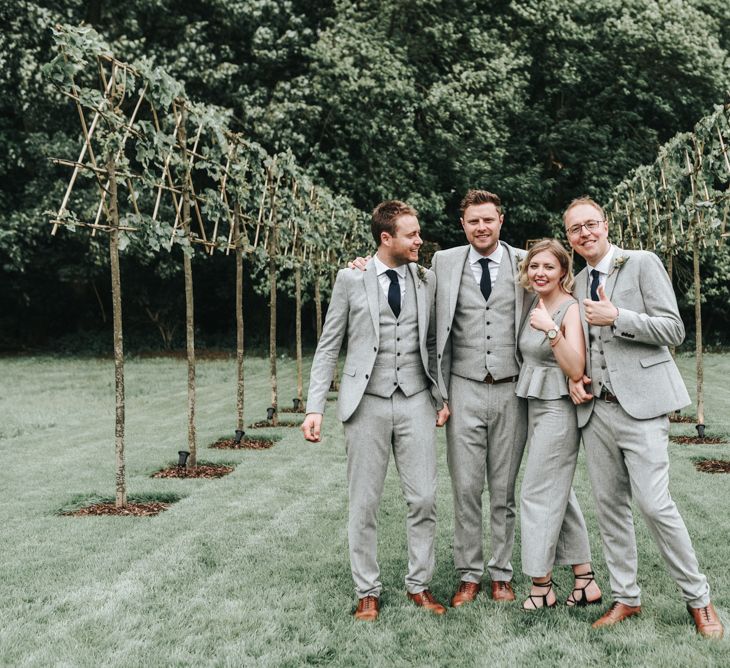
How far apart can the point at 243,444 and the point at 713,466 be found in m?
4.90

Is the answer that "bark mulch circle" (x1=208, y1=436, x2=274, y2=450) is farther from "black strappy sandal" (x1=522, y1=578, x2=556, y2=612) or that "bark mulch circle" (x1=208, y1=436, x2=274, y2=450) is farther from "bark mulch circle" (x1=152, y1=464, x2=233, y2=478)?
"black strappy sandal" (x1=522, y1=578, x2=556, y2=612)

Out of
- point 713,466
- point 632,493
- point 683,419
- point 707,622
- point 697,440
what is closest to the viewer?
point 707,622

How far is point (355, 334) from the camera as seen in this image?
435 cm

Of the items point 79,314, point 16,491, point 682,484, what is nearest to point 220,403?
point 16,491

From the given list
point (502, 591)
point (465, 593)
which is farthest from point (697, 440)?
point (465, 593)

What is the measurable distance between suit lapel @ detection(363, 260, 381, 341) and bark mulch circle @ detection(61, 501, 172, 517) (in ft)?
9.60

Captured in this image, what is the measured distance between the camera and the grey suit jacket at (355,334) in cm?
428

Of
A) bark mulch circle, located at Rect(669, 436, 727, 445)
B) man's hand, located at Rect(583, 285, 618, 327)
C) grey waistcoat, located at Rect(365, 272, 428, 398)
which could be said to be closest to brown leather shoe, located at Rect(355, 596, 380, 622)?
grey waistcoat, located at Rect(365, 272, 428, 398)

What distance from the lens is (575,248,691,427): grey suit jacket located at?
3.83 meters

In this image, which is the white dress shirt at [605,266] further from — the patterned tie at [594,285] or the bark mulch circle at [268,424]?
the bark mulch circle at [268,424]

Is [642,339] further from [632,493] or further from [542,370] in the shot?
[632,493]

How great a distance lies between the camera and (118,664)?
11.6 ft

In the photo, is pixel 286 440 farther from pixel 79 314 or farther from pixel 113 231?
pixel 79 314

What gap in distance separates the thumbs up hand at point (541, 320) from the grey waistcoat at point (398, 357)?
64cm
